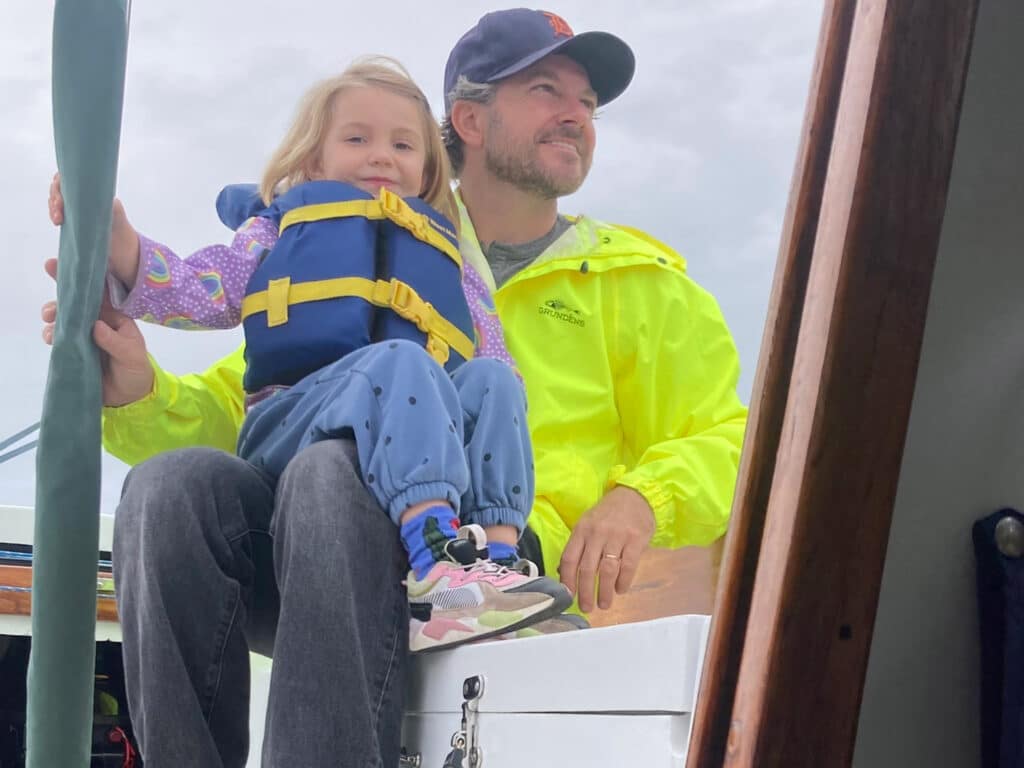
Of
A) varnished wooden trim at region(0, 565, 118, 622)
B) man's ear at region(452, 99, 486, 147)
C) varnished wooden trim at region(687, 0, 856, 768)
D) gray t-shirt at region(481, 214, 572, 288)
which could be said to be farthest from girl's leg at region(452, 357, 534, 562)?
A: varnished wooden trim at region(0, 565, 118, 622)

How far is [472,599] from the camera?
113 cm

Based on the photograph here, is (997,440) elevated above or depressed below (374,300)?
below

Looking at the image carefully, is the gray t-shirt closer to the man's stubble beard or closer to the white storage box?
the man's stubble beard

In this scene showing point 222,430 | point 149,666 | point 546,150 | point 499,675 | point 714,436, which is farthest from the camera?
point 546,150

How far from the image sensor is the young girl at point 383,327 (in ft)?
3.89

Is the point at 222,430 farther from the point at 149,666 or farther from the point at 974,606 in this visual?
the point at 974,606

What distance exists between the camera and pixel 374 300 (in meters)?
1.54

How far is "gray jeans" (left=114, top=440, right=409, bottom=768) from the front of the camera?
1.10m

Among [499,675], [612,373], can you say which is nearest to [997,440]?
[499,675]

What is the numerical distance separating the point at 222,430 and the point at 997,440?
129cm

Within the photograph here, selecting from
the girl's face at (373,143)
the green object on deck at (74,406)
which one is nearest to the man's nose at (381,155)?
the girl's face at (373,143)

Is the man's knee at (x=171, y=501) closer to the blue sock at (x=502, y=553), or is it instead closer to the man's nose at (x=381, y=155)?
the blue sock at (x=502, y=553)

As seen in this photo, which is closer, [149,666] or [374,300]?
[149,666]

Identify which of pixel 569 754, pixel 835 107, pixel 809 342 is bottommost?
pixel 569 754
